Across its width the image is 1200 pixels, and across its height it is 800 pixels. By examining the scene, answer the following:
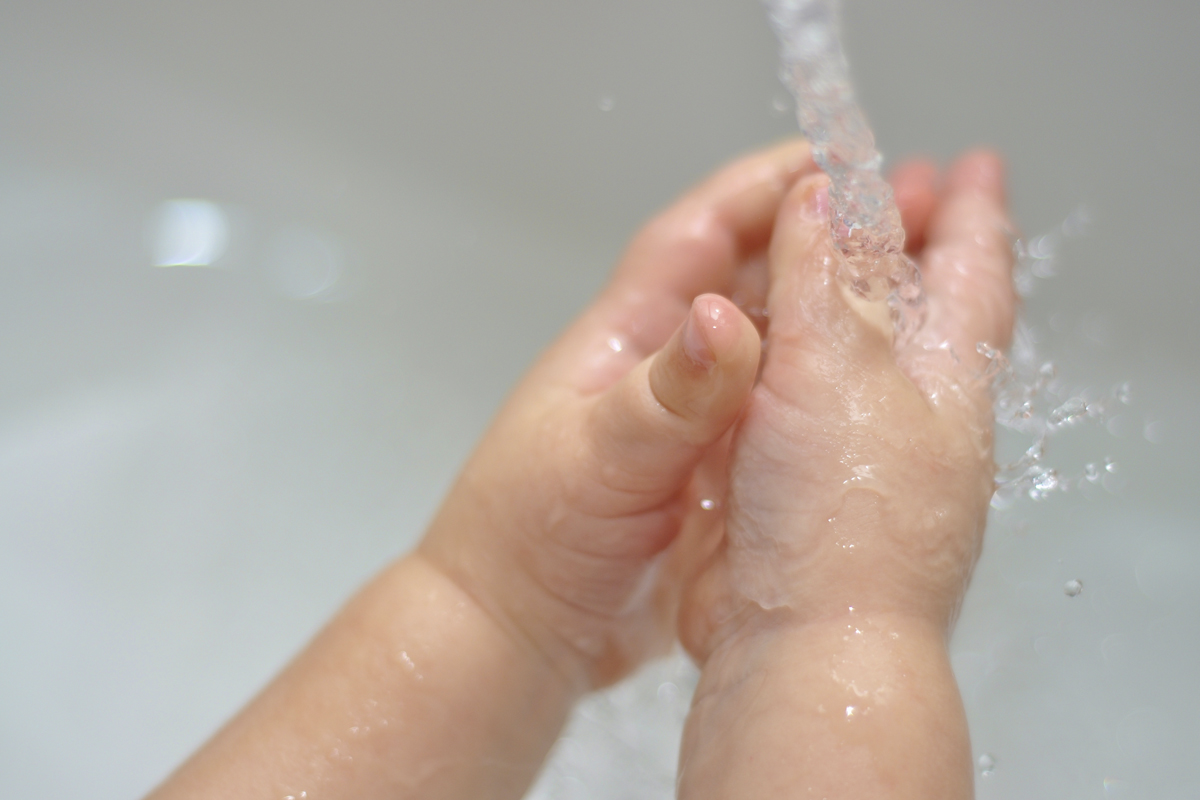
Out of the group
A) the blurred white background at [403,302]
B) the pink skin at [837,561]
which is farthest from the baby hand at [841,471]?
the blurred white background at [403,302]

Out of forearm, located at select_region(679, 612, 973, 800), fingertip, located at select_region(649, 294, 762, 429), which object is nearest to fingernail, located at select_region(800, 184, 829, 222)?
fingertip, located at select_region(649, 294, 762, 429)

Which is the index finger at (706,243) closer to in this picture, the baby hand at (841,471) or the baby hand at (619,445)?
the baby hand at (619,445)

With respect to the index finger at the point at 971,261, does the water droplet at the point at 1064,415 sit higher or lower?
lower

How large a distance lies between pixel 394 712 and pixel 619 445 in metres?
0.20

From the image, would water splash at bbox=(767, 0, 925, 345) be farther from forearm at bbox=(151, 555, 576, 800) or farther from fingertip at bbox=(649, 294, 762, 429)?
forearm at bbox=(151, 555, 576, 800)

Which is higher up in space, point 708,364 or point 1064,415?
point 708,364

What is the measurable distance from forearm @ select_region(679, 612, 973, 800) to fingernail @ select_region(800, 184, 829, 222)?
0.70 feet

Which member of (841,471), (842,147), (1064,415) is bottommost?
(1064,415)

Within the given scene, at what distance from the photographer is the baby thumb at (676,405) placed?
45 centimetres

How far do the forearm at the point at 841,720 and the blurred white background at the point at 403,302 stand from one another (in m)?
0.20

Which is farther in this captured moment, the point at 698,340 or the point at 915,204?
the point at 915,204

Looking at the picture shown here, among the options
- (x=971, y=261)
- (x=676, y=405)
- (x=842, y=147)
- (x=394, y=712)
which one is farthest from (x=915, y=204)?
(x=394, y=712)

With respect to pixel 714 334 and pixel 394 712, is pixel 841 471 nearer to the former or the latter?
pixel 714 334

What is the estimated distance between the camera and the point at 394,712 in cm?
56
